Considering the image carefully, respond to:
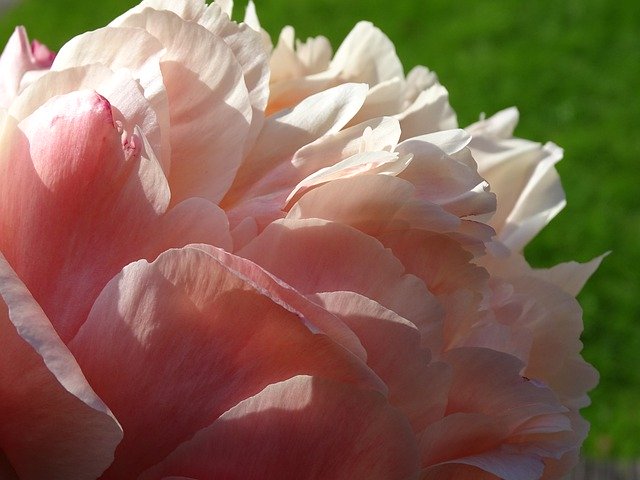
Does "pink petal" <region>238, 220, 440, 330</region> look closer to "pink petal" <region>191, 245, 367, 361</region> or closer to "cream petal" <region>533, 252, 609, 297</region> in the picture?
"pink petal" <region>191, 245, 367, 361</region>

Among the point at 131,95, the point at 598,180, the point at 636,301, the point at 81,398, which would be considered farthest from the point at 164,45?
the point at 598,180

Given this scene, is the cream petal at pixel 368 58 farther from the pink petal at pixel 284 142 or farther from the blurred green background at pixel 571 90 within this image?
the blurred green background at pixel 571 90

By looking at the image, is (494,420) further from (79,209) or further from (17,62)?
(17,62)

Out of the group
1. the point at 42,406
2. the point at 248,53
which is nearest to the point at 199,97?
the point at 248,53

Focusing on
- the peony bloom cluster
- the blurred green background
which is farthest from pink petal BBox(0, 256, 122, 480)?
the blurred green background

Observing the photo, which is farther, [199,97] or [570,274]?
[570,274]

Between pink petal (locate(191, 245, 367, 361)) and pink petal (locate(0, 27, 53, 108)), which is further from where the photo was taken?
pink petal (locate(0, 27, 53, 108))
